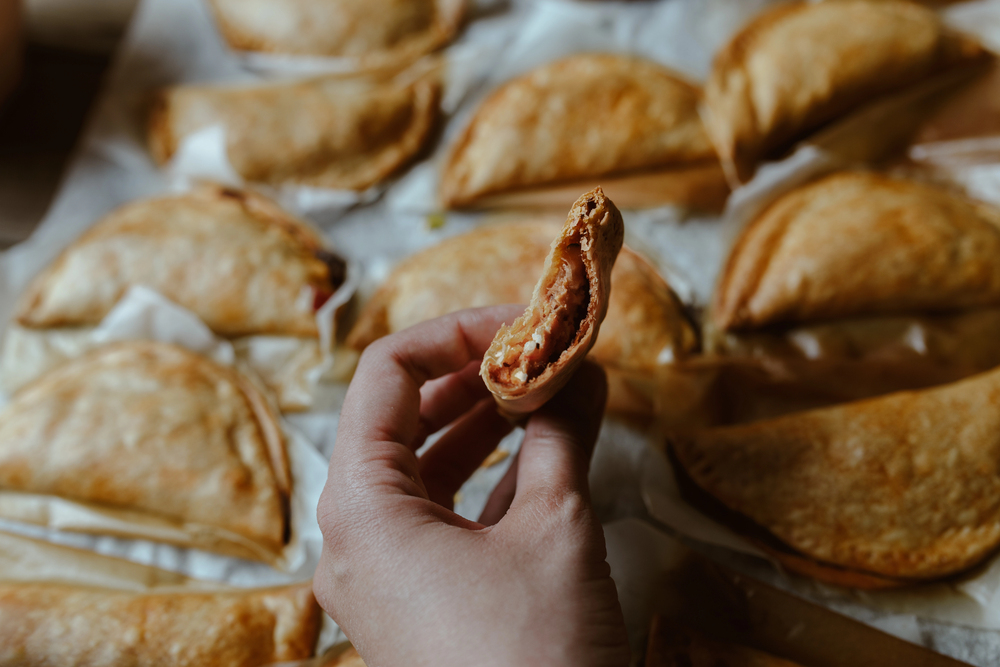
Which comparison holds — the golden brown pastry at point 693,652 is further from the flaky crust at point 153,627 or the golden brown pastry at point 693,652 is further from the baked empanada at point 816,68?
the baked empanada at point 816,68

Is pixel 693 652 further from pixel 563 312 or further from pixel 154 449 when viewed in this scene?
pixel 154 449

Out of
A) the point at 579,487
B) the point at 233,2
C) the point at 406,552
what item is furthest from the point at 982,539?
Answer: the point at 233,2

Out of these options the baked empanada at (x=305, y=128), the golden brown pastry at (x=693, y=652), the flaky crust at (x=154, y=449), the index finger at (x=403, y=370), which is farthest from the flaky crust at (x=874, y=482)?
the baked empanada at (x=305, y=128)

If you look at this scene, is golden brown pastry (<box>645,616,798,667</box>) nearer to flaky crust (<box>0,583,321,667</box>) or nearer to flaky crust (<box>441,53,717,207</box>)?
flaky crust (<box>0,583,321,667</box>)

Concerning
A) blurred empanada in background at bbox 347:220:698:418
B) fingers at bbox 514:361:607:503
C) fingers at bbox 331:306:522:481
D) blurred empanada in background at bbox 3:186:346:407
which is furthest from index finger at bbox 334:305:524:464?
blurred empanada in background at bbox 3:186:346:407

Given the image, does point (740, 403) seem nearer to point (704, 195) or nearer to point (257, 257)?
point (704, 195)

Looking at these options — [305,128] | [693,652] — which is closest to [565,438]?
[693,652]
